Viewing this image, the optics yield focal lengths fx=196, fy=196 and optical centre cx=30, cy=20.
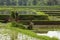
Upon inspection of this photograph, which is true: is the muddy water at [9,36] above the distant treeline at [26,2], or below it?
above

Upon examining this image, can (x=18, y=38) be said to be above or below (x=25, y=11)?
above

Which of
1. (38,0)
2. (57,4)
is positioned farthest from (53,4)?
(38,0)

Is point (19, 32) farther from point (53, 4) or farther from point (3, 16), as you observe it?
point (53, 4)

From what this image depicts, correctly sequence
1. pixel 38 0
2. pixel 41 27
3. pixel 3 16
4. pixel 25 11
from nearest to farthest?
pixel 41 27, pixel 3 16, pixel 25 11, pixel 38 0

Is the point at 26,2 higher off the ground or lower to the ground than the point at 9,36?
lower

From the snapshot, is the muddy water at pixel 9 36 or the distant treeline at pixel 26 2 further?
the distant treeline at pixel 26 2

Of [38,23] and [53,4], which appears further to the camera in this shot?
[53,4]

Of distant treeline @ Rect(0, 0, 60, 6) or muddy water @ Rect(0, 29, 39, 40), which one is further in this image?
distant treeline @ Rect(0, 0, 60, 6)

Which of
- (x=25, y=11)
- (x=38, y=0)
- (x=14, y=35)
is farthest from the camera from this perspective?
(x=38, y=0)

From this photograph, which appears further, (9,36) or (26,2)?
(26,2)

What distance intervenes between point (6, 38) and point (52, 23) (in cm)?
495

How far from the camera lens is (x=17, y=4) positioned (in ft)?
49.3

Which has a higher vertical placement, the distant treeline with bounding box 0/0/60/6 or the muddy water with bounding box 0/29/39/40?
the muddy water with bounding box 0/29/39/40

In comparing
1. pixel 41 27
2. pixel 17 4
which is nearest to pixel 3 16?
pixel 41 27
